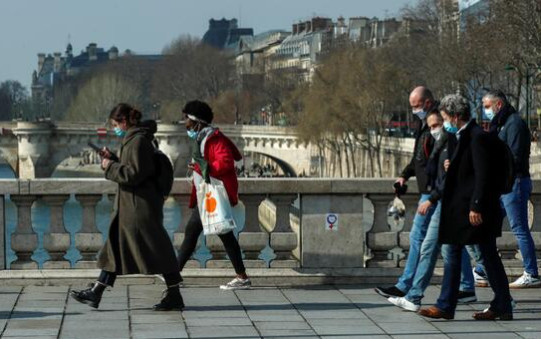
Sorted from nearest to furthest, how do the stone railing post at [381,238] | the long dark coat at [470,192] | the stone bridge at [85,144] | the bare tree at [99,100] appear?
the long dark coat at [470,192]
the stone railing post at [381,238]
the stone bridge at [85,144]
the bare tree at [99,100]

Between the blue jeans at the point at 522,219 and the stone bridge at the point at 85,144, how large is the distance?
96.0 metres

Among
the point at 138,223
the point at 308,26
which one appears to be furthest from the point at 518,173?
the point at 308,26

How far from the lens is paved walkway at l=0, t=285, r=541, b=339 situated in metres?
12.3

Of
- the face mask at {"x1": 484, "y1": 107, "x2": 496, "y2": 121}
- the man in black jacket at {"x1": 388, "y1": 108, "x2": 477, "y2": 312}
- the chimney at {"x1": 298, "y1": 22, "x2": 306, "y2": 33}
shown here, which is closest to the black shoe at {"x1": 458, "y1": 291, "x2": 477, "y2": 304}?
the man in black jacket at {"x1": 388, "y1": 108, "x2": 477, "y2": 312}

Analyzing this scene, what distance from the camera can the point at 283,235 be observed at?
1523 cm

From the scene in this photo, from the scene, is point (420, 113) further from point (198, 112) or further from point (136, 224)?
point (136, 224)

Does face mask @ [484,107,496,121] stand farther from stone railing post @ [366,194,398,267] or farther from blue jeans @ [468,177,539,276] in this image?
stone railing post @ [366,194,398,267]

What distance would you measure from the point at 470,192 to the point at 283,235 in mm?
2811

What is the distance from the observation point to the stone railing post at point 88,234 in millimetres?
14984

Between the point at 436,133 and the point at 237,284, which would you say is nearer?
the point at 436,133

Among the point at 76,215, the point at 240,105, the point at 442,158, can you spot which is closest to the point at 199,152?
the point at 442,158

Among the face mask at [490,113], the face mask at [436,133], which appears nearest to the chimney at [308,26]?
the face mask at [490,113]

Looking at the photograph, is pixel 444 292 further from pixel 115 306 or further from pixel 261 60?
pixel 261 60

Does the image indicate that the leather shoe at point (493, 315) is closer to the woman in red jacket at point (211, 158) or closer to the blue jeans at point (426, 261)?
the blue jeans at point (426, 261)
